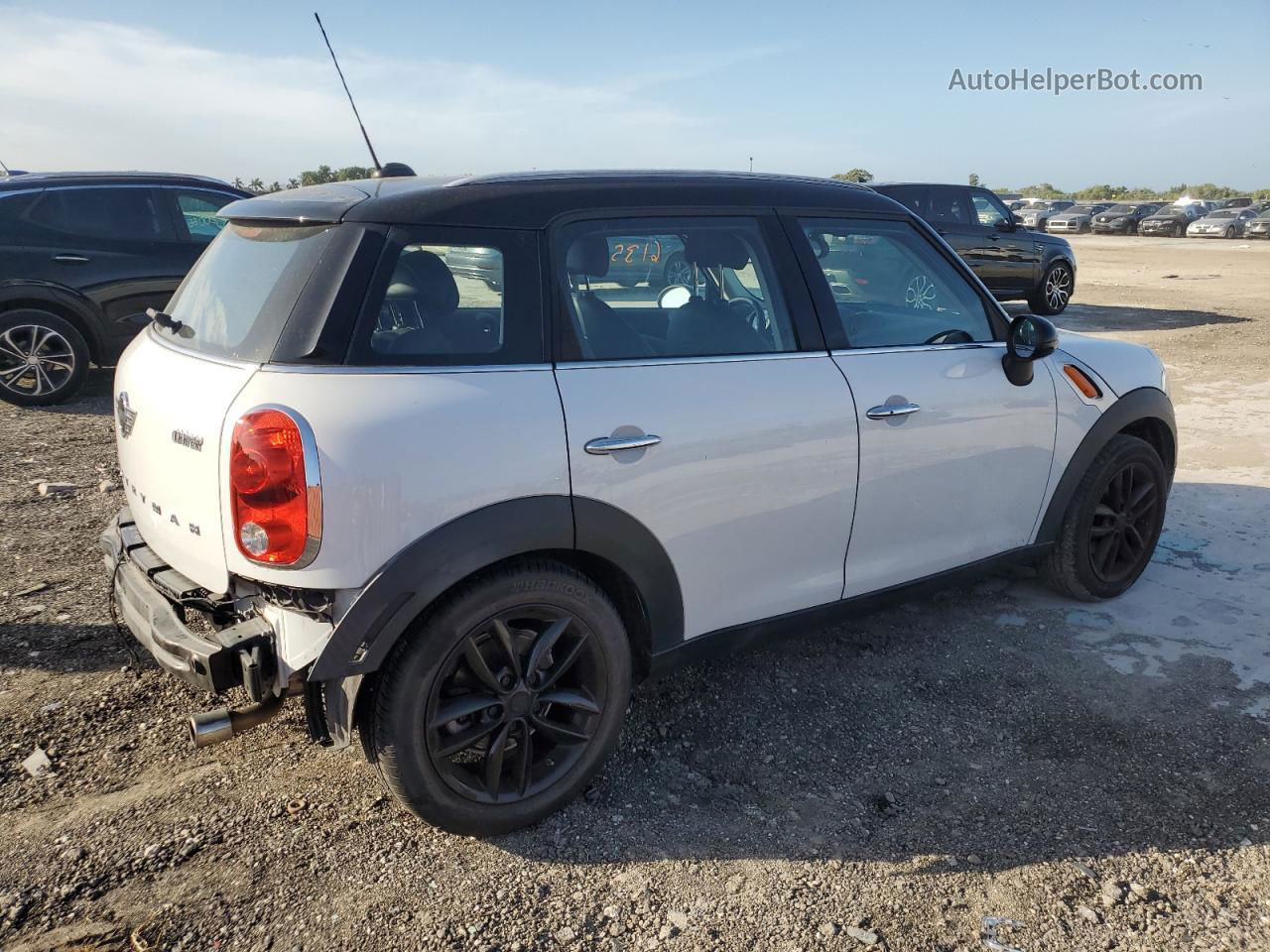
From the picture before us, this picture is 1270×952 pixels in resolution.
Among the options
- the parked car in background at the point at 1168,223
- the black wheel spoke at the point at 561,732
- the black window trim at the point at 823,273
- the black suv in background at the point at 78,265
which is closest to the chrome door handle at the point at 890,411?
the black window trim at the point at 823,273

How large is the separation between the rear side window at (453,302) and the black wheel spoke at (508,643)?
0.69 meters

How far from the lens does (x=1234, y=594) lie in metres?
4.35

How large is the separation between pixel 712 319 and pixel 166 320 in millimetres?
1707

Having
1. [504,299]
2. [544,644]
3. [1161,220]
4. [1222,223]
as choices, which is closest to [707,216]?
[504,299]

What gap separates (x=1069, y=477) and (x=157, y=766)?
11.3 ft

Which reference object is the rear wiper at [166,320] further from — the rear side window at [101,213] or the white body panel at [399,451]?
the rear side window at [101,213]

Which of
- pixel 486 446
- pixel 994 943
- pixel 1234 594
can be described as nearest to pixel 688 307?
pixel 486 446

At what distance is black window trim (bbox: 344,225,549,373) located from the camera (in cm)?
246

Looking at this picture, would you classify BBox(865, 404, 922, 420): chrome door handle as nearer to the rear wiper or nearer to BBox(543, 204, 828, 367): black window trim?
BBox(543, 204, 828, 367): black window trim

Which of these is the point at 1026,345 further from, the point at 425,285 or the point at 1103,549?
the point at 425,285

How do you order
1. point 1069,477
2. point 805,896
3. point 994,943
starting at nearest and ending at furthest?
1. point 994,943
2. point 805,896
3. point 1069,477

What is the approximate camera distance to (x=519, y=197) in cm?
276

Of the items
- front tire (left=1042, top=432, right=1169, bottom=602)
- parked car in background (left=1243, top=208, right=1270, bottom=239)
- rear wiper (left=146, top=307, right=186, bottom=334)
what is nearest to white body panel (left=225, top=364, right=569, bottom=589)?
rear wiper (left=146, top=307, right=186, bottom=334)

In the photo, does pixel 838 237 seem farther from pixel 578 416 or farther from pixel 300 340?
pixel 300 340
